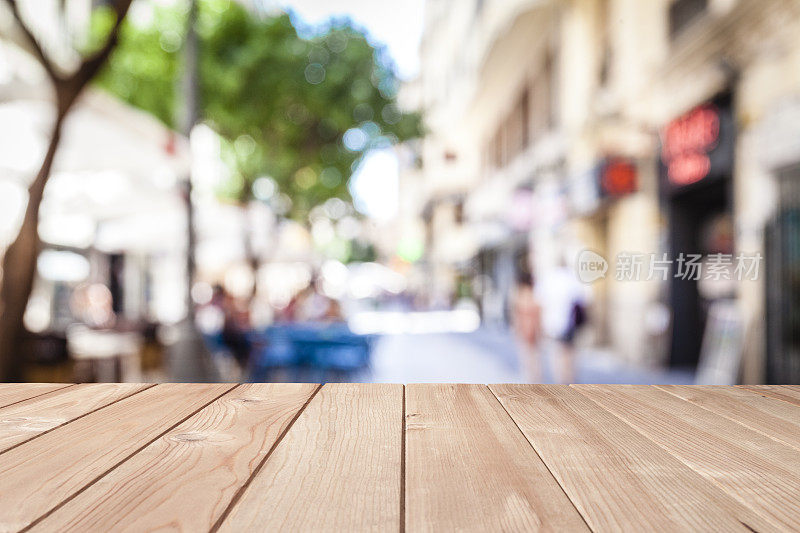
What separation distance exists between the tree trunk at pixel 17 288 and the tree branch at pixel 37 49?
725mm

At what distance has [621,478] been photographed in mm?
1093

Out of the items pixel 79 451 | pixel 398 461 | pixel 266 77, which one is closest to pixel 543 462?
pixel 398 461

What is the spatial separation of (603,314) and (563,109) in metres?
4.54

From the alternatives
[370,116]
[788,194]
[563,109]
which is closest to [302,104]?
[370,116]

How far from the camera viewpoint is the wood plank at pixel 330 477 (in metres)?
0.90

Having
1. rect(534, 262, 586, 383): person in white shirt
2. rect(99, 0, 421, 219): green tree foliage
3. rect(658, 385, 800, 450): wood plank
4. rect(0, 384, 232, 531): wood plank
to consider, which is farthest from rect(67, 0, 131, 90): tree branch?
rect(99, 0, 421, 219): green tree foliage

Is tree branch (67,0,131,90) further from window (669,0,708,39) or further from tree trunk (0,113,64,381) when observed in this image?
window (669,0,708,39)

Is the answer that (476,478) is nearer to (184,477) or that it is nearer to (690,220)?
(184,477)

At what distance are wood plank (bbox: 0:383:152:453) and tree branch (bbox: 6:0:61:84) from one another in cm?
257

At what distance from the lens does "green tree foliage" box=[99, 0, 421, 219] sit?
433 inches

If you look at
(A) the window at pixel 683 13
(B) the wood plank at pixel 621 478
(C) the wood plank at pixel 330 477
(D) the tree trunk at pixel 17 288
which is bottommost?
(B) the wood plank at pixel 621 478

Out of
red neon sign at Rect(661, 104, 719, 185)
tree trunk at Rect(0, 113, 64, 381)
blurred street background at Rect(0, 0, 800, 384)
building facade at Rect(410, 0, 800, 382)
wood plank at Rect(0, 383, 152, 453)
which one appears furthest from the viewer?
red neon sign at Rect(661, 104, 719, 185)
